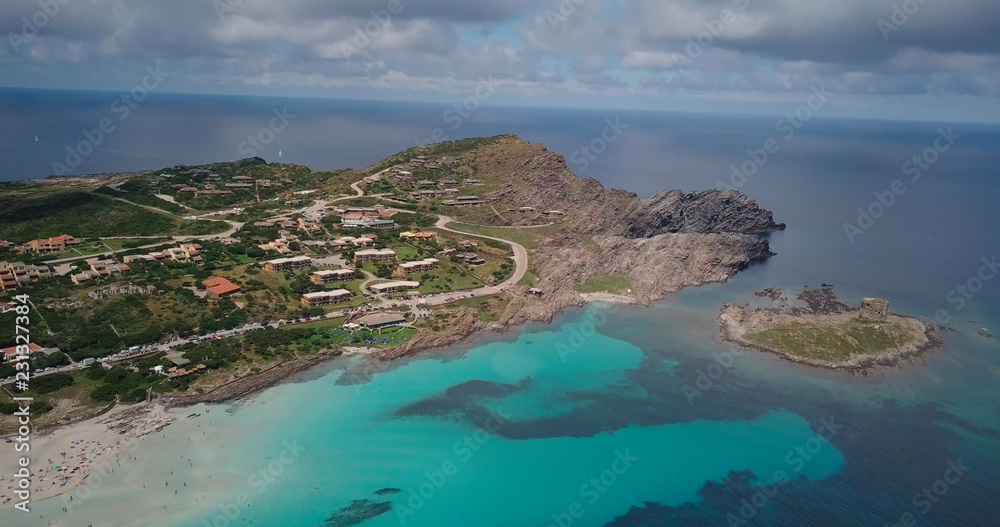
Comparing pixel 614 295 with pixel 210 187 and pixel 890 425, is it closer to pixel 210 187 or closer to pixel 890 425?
pixel 890 425

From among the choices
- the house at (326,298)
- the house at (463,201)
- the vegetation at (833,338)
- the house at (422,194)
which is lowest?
the vegetation at (833,338)

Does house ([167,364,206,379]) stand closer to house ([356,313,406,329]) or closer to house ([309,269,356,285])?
house ([356,313,406,329])

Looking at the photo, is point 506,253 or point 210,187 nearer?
point 506,253

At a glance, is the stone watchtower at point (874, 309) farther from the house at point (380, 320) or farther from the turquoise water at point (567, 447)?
the house at point (380, 320)

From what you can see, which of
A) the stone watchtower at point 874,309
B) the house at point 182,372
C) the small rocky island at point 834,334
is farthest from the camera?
the stone watchtower at point 874,309

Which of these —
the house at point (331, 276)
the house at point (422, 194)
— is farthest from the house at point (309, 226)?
the house at point (422, 194)

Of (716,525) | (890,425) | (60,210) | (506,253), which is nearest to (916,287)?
(890,425)

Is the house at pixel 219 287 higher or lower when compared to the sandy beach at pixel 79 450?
higher

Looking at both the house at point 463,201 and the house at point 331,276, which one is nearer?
the house at point 331,276
